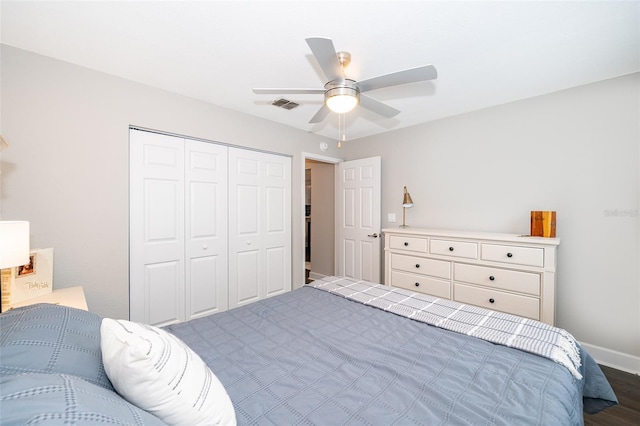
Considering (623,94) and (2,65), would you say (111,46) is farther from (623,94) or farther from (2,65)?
(623,94)

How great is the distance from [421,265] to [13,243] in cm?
325

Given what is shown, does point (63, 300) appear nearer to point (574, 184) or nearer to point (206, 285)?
point (206, 285)

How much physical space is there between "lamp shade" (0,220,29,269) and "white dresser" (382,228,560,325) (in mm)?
3105

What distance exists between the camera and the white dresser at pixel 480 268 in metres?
2.35

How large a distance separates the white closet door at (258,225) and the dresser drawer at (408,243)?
1.41m

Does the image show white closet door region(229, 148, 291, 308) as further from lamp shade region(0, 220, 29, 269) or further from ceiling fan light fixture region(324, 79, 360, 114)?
lamp shade region(0, 220, 29, 269)

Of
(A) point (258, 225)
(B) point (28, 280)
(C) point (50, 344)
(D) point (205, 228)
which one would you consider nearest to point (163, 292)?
(D) point (205, 228)

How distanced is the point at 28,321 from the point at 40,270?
1.31m

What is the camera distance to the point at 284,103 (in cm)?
288

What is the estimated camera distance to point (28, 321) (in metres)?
0.83

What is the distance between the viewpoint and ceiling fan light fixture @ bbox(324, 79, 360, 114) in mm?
1843

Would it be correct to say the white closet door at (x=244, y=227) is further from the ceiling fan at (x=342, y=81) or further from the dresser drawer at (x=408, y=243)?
the dresser drawer at (x=408, y=243)

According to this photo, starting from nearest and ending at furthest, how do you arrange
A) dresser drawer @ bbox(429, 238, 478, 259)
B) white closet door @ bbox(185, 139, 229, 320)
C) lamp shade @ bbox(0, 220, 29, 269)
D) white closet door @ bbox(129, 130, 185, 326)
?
lamp shade @ bbox(0, 220, 29, 269), white closet door @ bbox(129, 130, 185, 326), dresser drawer @ bbox(429, 238, 478, 259), white closet door @ bbox(185, 139, 229, 320)

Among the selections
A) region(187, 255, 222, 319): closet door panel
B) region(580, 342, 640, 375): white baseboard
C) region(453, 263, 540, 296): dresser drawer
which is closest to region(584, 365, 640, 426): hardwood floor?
region(580, 342, 640, 375): white baseboard
